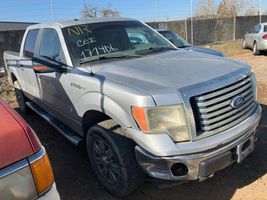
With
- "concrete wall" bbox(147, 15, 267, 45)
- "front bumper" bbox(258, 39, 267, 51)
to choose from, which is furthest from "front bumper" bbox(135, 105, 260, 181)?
"concrete wall" bbox(147, 15, 267, 45)

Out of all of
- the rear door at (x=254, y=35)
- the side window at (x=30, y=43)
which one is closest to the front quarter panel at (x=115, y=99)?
the side window at (x=30, y=43)

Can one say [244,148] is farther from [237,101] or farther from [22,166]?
[22,166]

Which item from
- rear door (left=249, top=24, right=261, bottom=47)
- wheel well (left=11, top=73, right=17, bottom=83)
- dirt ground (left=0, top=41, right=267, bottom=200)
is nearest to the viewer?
dirt ground (left=0, top=41, right=267, bottom=200)

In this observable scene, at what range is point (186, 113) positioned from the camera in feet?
9.35

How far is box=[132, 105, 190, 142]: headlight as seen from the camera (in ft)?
9.39

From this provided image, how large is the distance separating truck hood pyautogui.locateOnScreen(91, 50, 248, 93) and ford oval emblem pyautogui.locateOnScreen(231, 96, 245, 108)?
0.90ft

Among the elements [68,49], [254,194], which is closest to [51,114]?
[68,49]

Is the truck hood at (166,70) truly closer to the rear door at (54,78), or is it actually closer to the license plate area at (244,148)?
the rear door at (54,78)

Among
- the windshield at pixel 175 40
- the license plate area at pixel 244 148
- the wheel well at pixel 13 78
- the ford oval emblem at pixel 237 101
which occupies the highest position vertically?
the windshield at pixel 175 40

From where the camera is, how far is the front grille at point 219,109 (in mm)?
2941

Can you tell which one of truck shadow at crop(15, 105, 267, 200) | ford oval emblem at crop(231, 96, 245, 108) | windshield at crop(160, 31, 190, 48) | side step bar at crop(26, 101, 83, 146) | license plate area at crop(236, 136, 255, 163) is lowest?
truck shadow at crop(15, 105, 267, 200)

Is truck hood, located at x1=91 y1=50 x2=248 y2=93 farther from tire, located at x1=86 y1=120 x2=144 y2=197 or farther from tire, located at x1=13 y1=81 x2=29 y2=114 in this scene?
tire, located at x1=13 y1=81 x2=29 y2=114

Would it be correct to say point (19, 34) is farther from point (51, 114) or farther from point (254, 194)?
point (254, 194)

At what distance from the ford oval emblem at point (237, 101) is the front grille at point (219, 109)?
0.08 feet
